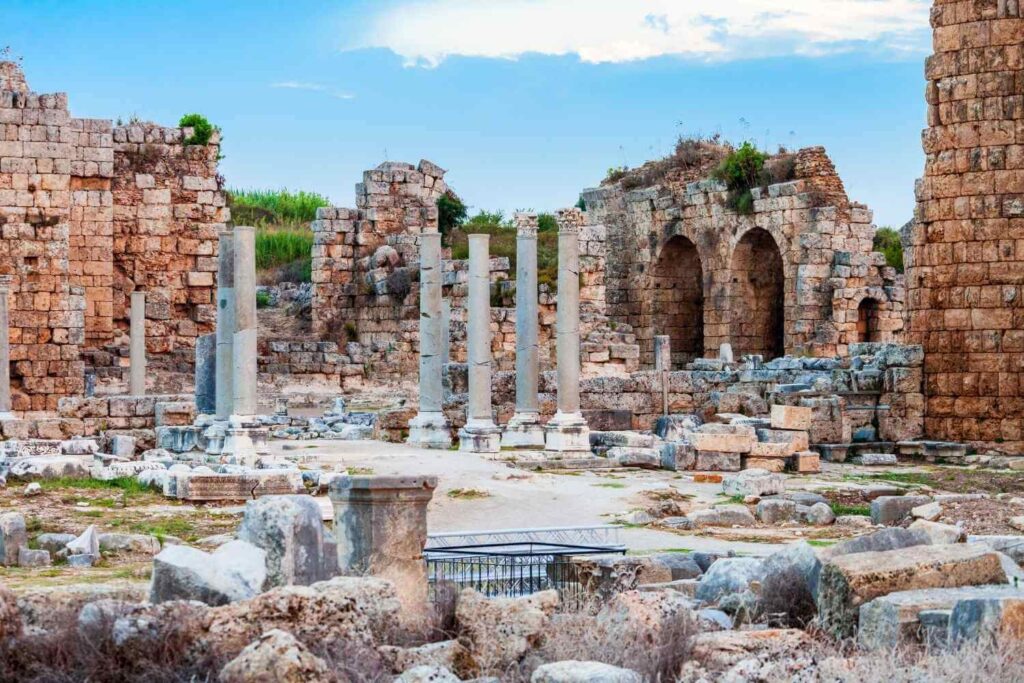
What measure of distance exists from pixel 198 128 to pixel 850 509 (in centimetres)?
1748

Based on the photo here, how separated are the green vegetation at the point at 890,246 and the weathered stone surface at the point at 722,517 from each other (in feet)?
73.0

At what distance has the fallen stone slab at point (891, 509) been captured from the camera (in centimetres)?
1544

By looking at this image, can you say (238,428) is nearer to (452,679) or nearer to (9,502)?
(9,502)

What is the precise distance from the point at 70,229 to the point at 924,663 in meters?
22.4

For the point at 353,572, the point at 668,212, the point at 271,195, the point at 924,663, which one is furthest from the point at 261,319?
the point at 924,663

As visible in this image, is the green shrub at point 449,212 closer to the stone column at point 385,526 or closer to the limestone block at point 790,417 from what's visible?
the limestone block at point 790,417

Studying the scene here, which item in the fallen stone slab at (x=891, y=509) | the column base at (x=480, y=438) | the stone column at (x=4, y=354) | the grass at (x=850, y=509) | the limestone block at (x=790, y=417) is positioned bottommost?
the grass at (x=850, y=509)

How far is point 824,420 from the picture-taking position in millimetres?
23141

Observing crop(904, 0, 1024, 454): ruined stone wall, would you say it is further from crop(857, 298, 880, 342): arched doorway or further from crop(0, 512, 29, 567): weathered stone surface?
crop(0, 512, 29, 567): weathered stone surface

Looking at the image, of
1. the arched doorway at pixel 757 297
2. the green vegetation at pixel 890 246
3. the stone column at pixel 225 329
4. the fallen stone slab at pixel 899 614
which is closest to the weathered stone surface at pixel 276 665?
the fallen stone slab at pixel 899 614

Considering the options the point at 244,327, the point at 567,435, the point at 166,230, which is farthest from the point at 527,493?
the point at 166,230

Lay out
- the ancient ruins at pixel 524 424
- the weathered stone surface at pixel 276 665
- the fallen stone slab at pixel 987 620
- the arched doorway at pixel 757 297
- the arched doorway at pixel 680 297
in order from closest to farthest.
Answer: the weathered stone surface at pixel 276 665
the fallen stone slab at pixel 987 620
the ancient ruins at pixel 524 424
the arched doorway at pixel 757 297
the arched doorway at pixel 680 297

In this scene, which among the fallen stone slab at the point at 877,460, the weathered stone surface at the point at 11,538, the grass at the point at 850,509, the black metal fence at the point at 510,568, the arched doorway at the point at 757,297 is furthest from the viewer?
the arched doorway at the point at 757,297

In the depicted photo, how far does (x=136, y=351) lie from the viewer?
91.0ft
